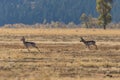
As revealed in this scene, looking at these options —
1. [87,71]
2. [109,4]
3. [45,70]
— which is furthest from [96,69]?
[109,4]

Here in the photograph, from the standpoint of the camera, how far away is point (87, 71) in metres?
23.9

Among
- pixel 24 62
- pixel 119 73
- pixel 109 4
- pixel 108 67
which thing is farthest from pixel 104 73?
pixel 109 4

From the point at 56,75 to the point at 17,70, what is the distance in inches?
116

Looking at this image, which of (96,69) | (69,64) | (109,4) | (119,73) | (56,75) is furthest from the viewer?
(109,4)

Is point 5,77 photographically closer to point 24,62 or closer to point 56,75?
point 56,75

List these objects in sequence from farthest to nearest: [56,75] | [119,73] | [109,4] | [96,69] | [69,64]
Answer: [109,4]
[69,64]
[96,69]
[119,73]
[56,75]

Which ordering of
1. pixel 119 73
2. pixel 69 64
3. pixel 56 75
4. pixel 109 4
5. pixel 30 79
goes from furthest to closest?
1. pixel 109 4
2. pixel 69 64
3. pixel 119 73
4. pixel 56 75
5. pixel 30 79

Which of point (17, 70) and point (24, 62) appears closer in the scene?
point (17, 70)

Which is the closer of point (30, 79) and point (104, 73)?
point (30, 79)

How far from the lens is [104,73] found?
2319 centimetres

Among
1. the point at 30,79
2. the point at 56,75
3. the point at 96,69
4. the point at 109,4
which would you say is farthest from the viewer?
the point at 109,4

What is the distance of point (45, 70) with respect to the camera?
77.7 feet

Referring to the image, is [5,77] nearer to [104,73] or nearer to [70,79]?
[70,79]

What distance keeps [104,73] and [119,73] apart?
0.74 metres
